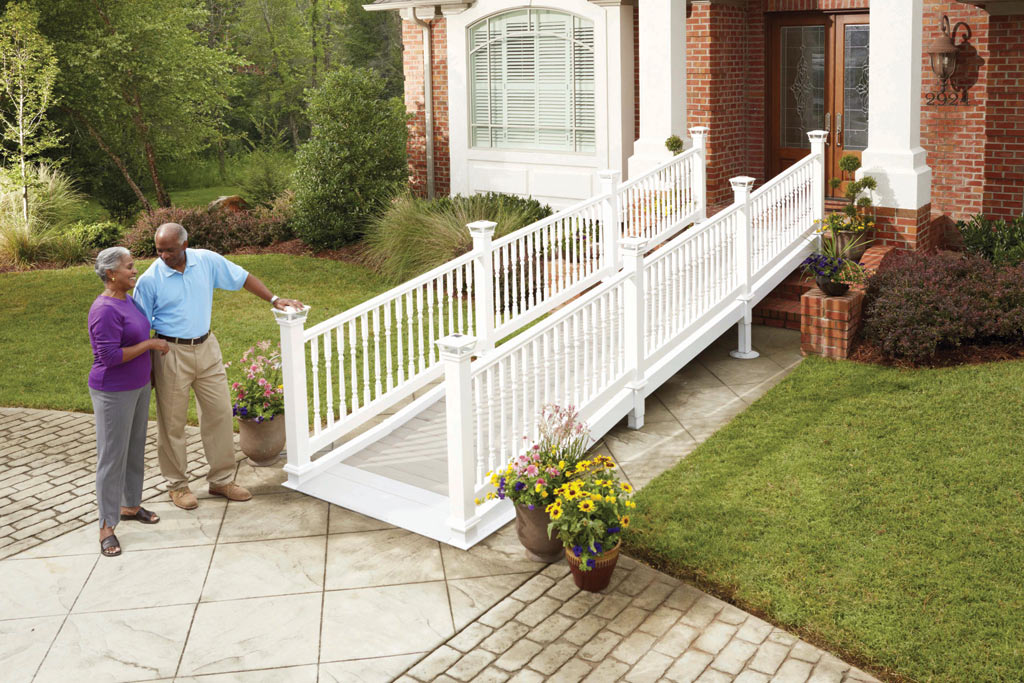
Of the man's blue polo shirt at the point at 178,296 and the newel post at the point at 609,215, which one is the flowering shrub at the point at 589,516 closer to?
the man's blue polo shirt at the point at 178,296

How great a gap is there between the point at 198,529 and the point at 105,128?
1650 cm

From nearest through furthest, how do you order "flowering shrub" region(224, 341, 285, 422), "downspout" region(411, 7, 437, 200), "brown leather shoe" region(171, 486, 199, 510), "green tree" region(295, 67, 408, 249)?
"brown leather shoe" region(171, 486, 199, 510) → "flowering shrub" region(224, 341, 285, 422) → "green tree" region(295, 67, 408, 249) → "downspout" region(411, 7, 437, 200)

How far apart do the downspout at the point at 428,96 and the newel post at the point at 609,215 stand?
20.2 feet

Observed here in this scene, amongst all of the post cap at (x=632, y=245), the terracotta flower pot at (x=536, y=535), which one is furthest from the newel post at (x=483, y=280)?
the terracotta flower pot at (x=536, y=535)

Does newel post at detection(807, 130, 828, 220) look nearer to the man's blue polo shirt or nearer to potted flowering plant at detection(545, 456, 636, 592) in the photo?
potted flowering plant at detection(545, 456, 636, 592)

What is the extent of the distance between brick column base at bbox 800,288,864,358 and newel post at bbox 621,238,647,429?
1998mm

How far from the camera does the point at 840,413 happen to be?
8555 millimetres

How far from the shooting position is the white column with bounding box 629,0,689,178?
41.2 ft

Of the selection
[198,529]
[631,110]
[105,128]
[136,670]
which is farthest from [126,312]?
[105,128]

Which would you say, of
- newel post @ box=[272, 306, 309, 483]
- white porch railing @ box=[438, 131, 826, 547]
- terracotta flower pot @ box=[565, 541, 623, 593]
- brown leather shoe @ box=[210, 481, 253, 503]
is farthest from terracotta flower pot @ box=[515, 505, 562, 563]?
brown leather shoe @ box=[210, 481, 253, 503]

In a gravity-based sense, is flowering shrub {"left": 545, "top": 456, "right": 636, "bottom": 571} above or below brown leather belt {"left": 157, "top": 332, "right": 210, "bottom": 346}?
below

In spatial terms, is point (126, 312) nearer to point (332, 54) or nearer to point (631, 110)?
point (631, 110)

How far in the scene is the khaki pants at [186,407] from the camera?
6941 millimetres

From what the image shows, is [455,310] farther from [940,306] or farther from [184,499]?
[184,499]
